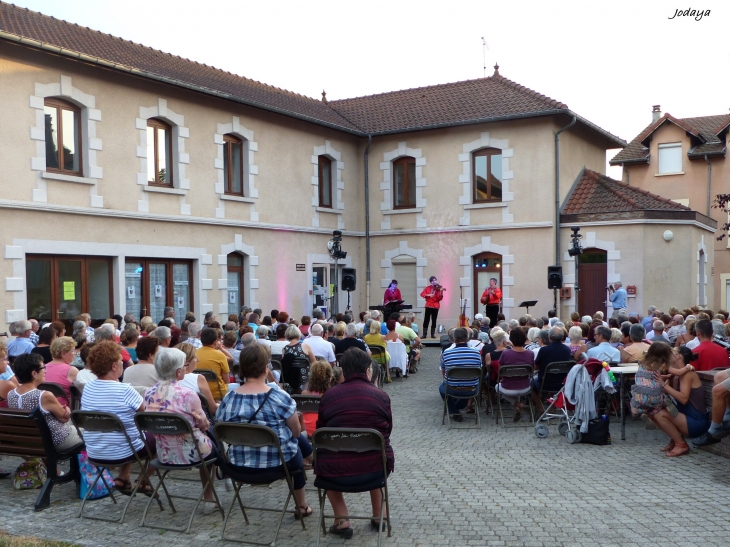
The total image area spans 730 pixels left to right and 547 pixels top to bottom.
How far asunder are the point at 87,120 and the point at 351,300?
10.00 m

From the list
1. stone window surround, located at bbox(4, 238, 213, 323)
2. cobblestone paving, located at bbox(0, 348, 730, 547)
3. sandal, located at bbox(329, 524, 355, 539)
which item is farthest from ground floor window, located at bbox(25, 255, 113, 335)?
sandal, located at bbox(329, 524, 355, 539)

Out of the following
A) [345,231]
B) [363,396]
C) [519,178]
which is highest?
[519,178]

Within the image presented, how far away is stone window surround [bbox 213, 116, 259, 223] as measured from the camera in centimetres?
1652

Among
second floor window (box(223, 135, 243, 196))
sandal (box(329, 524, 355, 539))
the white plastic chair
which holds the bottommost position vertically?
sandal (box(329, 524, 355, 539))

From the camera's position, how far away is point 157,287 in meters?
15.2

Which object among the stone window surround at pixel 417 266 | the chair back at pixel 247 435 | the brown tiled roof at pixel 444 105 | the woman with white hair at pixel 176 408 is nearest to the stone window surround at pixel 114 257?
the stone window surround at pixel 417 266

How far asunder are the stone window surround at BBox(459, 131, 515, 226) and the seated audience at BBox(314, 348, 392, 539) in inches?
608

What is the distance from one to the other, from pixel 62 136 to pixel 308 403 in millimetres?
9711

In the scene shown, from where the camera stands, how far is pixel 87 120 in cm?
1355

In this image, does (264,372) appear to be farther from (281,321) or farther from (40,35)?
(40,35)

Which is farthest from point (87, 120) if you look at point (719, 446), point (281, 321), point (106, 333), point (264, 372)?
point (719, 446)

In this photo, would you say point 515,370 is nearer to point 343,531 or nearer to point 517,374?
point 517,374

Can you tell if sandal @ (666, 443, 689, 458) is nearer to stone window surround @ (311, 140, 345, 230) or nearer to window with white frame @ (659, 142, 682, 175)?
stone window surround @ (311, 140, 345, 230)

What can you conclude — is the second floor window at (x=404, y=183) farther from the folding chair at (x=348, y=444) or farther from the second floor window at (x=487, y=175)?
the folding chair at (x=348, y=444)
